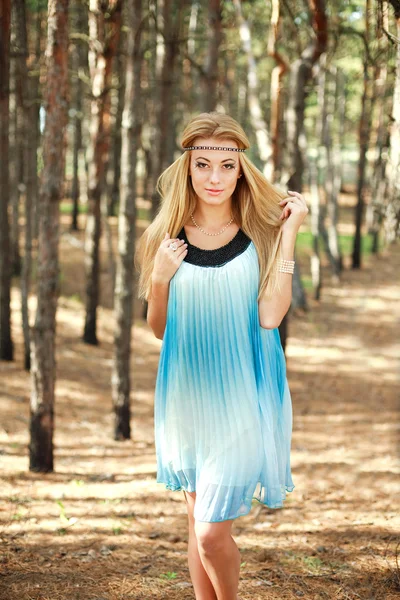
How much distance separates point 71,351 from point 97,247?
2.08 metres

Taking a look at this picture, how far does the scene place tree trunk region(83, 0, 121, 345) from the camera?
10.7 metres

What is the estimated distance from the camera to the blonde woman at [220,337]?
2969 millimetres

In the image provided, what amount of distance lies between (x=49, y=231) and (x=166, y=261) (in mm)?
3745

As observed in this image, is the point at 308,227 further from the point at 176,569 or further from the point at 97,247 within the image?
the point at 176,569

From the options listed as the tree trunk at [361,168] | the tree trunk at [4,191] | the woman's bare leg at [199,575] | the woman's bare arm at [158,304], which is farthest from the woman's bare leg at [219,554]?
the tree trunk at [361,168]

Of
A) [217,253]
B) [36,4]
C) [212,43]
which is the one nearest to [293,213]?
[217,253]

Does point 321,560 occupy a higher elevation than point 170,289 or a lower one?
lower

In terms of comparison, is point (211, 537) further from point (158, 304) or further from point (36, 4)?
point (36, 4)

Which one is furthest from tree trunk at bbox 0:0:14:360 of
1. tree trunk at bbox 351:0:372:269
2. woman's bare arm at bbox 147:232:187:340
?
tree trunk at bbox 351:0:372:269

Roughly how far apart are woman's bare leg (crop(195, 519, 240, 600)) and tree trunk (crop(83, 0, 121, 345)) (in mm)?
8755

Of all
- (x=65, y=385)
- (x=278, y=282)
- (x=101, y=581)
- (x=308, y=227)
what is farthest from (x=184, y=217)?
(x=308, y=227)

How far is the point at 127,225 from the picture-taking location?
8422 mm

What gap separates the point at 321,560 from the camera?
181 inches

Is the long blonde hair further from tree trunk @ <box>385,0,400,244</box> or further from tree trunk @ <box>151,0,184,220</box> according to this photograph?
tree trunk @ <box>151,0,184,220</box>
